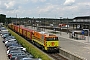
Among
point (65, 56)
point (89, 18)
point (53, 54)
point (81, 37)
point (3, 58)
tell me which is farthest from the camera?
point (89, 18)

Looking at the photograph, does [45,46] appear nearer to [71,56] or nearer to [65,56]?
[65,56]

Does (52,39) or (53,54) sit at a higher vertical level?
(52,39)

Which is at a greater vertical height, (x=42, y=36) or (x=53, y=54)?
(x=42, y=36)

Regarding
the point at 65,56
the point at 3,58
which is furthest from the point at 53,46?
the point at 3,58

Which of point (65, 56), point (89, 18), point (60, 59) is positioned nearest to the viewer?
point (60, 59)

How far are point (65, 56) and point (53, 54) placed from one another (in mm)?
2609

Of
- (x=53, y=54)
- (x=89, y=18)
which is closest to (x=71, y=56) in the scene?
(x=53, y=54)

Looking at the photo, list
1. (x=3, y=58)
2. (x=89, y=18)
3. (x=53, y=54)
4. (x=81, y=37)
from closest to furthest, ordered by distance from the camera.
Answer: (x=3, y=58), (x=53, y=54), (x=81, y=37), (x=89, y=18)

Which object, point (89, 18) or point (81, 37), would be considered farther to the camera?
point (89, 18)

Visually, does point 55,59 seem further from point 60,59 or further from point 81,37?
point 81,37

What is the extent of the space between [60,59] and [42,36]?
24.4ft

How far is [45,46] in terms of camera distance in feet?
116

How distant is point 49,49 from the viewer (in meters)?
35.2

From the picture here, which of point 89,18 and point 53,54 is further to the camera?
point 89,18
